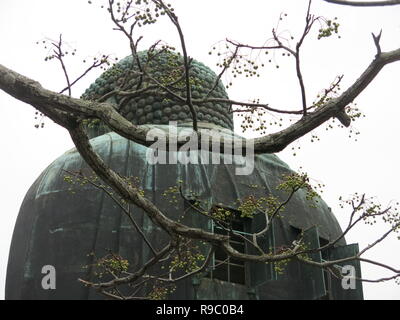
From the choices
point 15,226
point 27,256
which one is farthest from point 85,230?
point 15,226

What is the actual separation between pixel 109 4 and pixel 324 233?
7.18 m

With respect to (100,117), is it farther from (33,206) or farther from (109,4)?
(33,206)

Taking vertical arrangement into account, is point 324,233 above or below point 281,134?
above

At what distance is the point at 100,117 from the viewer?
7160mm

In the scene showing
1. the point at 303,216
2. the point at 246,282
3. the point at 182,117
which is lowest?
the point at 246,282

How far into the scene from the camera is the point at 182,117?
15070mm

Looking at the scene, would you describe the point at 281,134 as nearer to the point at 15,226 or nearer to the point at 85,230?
the point at 85,230

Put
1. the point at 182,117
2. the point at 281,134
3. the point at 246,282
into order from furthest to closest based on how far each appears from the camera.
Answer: the point at 182,117 → the point at 246,282 → the point at 281,134

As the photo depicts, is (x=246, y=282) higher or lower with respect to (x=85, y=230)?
lower

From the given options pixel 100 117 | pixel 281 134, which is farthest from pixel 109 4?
pixel 281 134

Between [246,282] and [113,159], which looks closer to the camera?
[246,282]

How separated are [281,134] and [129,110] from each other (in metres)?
8.95

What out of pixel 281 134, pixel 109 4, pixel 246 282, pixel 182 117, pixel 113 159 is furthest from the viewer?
pixel 182 117

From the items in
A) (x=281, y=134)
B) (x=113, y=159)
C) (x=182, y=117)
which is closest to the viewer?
(x=281, y=134)
